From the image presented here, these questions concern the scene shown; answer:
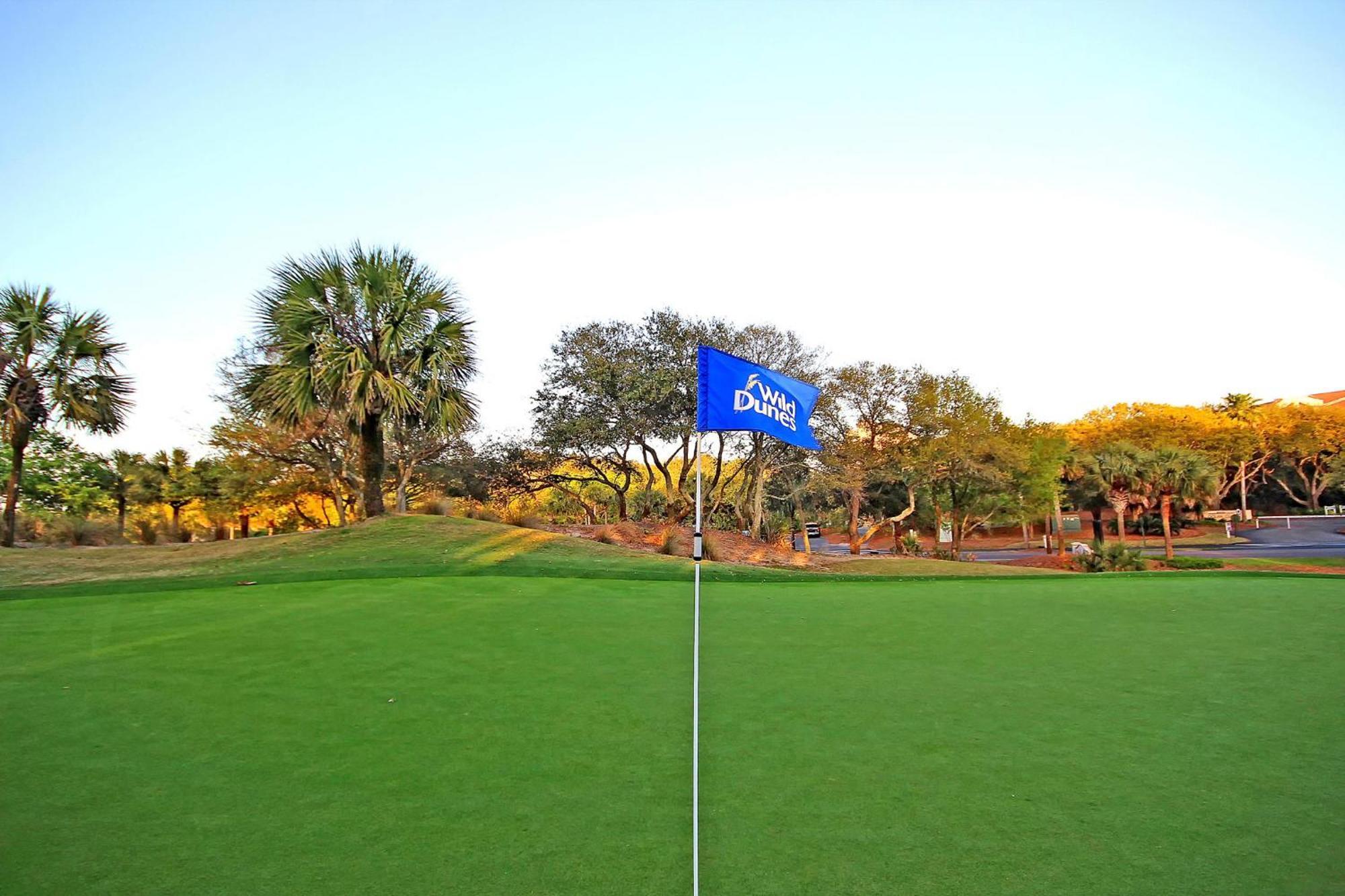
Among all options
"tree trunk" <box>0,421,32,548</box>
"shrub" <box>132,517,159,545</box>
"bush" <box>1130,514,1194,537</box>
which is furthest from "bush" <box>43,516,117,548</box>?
"bush" <box>1130,514,1194,537</box>

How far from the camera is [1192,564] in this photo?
955 inches

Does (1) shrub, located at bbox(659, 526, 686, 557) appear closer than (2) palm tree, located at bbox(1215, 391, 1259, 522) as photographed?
Yes

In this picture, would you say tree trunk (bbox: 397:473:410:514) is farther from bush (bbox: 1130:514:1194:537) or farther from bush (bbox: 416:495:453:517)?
bush (bbox: 1130:514:1194:537)

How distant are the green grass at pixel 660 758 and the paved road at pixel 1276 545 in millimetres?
27061

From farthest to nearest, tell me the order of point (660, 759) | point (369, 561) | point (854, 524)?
point (854, 524)
point (369, 561)
point (660, 759)

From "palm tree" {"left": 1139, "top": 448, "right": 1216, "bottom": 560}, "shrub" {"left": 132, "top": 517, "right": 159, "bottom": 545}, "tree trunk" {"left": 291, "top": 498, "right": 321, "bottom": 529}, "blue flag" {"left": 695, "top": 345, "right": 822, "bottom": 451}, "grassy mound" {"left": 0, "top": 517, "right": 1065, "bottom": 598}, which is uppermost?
"palm tree" {"left": 1139, "top": 448, "right": 1216, "bottom": 560}

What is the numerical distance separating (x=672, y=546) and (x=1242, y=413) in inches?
2044

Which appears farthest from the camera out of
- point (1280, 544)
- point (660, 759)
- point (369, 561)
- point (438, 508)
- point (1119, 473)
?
point (1280, 544)

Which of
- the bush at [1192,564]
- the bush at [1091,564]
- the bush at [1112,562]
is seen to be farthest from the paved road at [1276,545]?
the bush at [1112,562]

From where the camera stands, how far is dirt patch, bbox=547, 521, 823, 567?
63.1 feet

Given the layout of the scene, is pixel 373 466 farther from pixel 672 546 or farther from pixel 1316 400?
pixel 1316 400

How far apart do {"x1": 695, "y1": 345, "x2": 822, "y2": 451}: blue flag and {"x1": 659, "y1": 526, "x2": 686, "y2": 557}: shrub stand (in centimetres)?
1185

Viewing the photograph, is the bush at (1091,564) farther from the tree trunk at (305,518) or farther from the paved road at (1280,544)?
the tree trunk at (305,518)

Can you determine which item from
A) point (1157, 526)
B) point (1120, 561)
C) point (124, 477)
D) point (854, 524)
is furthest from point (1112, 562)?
point (124, 477)
